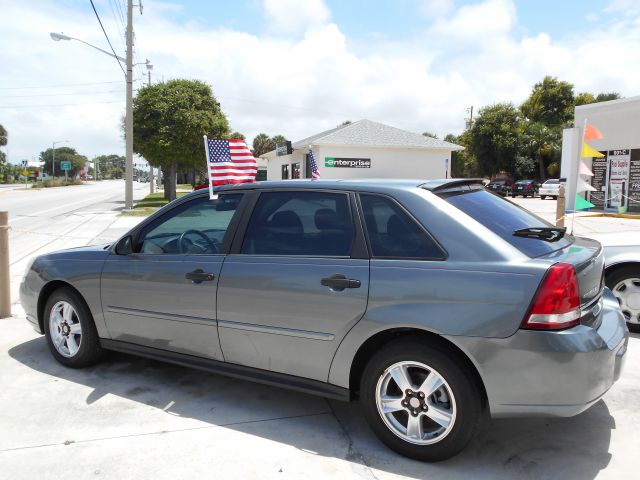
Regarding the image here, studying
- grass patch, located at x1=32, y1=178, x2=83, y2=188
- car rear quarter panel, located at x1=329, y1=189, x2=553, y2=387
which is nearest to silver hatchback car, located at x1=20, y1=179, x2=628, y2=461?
car rear quarter panel, located at x1=329, y1=189, x2=553, y2=387

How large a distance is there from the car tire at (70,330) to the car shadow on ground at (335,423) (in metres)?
0.12

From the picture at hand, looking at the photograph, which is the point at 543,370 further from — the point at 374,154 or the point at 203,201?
the point at 374,154

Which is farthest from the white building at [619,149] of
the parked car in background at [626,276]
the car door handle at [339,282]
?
the car door handle at [339,282]

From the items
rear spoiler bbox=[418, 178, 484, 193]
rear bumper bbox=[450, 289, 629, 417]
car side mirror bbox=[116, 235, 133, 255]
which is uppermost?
rear spoiler bbox=[418, 178, 484, 193]

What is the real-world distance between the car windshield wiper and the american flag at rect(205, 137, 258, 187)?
2.41 meters

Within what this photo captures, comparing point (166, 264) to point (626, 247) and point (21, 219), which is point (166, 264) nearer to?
point (626, 247)

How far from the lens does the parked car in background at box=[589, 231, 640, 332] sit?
5.23 m

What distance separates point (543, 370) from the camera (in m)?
2.69

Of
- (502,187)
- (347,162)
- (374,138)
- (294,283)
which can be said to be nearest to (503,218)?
(294,283)

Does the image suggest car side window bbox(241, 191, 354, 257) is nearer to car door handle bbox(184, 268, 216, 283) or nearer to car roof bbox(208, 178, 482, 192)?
car roof bbox(208, 178, 482, 192)

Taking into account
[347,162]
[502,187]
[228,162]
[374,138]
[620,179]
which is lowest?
[502,187]

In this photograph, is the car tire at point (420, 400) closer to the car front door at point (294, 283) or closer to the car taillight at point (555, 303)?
the car front door at point (294, 283)

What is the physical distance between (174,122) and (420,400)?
90.9ft

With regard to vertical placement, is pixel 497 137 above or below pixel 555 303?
above
